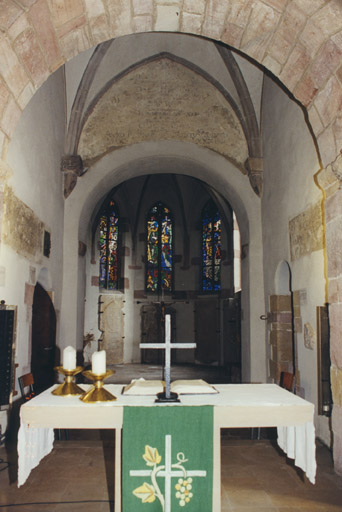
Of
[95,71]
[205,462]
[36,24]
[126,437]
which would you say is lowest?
[205,462]

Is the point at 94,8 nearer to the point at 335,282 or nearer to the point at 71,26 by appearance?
the point at 71,26

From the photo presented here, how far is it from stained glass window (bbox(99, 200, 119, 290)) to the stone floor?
10.0 meters

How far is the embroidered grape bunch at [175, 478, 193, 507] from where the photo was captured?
8.25 ft

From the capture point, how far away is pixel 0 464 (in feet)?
12.3

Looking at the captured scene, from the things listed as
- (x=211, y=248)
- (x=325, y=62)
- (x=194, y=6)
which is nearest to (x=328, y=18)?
(x=325, y=62)

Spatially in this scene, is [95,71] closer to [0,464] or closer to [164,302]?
[0,464]

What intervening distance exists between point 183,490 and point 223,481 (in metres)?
1.05

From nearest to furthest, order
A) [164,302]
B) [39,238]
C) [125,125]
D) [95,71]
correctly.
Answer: [39,238]
[95,71]
[125,125]
[164,302]

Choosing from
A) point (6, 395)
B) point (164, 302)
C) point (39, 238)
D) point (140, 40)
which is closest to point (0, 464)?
point (6, 395)

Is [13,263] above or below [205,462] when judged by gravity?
above

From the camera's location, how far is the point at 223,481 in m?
3.41

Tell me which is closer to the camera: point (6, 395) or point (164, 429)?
point (164, 429)

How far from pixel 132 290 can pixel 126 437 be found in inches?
490

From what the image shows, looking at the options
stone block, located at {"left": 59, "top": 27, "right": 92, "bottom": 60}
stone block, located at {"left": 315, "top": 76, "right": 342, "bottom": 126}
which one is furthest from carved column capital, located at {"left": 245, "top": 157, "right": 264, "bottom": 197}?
stone block, located at {"left": 59, "top": 27, "right": 92, "bottom": 60}
